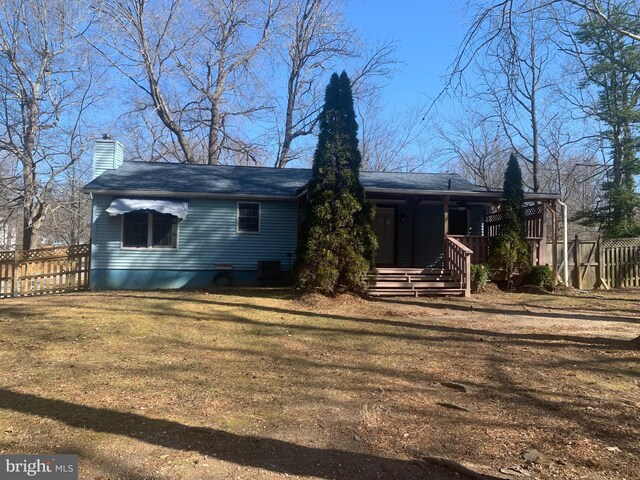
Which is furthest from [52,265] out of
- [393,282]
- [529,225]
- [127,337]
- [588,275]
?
[588,275]

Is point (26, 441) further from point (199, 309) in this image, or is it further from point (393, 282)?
point (393, 282)

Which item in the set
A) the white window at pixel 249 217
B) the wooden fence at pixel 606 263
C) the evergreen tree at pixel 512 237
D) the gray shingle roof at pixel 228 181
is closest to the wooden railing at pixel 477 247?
the evergreen tree at pixel 512 237

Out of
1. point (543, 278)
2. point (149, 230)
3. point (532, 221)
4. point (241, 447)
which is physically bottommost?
point (241, 447)

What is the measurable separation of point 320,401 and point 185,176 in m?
12.6

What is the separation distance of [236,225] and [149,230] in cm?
255

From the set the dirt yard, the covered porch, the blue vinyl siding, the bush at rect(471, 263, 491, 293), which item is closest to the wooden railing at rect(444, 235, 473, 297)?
the covered porch

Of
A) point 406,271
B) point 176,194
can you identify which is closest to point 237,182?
point 176,194

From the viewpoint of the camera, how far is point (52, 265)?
42.8 feet

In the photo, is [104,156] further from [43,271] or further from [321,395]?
[321,395]

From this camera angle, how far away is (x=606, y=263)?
49.4ft

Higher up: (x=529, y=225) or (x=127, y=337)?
(x=529, y=225)

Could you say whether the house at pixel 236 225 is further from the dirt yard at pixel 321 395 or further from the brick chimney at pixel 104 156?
the dirt yard at pixel 321 395

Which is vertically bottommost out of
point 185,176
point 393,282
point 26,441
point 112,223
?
point 26,441

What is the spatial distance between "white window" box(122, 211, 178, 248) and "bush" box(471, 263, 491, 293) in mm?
8546
